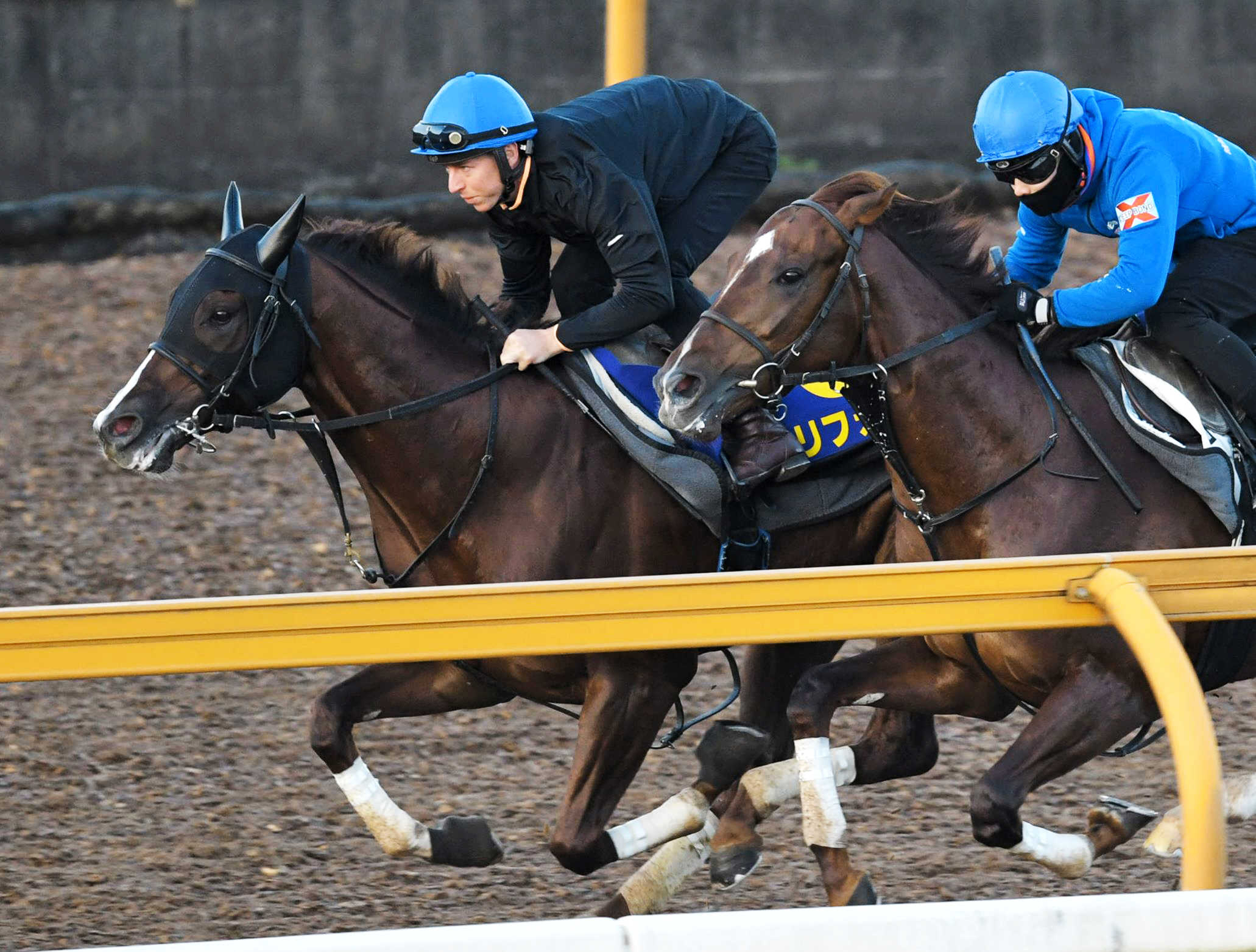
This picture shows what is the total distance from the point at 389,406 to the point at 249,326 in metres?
0.41

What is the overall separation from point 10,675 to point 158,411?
4.33ft

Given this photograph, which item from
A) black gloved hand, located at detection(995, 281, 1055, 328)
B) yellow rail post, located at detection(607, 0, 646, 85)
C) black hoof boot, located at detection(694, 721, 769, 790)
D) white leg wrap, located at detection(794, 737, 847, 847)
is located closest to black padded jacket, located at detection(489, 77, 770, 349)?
black gloved hand, located at detection(995, 281, 1055, 328)

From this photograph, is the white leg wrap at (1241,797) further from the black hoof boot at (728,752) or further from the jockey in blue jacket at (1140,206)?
the black hoof boot at (728,752)

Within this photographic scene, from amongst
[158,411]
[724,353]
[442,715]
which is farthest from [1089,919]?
[442,715]

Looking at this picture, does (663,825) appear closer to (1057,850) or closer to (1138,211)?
(1057,850)

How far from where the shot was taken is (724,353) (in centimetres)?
414

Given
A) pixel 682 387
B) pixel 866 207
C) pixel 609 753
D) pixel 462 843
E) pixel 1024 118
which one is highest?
pixel 1024 118

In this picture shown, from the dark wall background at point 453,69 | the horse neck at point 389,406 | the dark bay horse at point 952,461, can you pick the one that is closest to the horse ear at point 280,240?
the horse neck at point 389,406

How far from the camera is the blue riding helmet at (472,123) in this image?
454 centimetres

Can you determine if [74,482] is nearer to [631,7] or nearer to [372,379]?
[631,7]

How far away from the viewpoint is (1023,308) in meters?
4.36

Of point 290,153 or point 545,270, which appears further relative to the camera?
point 290,153

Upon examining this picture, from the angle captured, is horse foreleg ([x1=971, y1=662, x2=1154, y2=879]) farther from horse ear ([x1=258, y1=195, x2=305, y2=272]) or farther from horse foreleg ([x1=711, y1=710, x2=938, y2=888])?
horse ear ([x1=258, y1=195, x2=305, y2=272])

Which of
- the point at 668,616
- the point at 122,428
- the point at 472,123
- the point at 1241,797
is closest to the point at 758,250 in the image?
the point at 472,123
